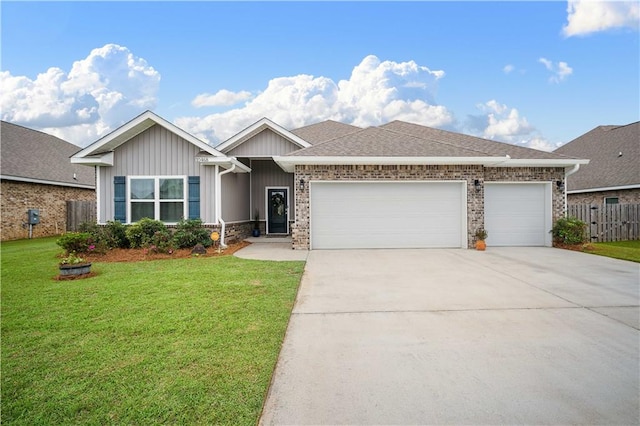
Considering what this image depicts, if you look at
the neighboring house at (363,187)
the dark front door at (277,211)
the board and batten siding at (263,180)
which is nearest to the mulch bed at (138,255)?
the neighboring house at (363,187)

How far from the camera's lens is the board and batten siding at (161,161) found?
11.6 meters

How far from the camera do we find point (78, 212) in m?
17.0

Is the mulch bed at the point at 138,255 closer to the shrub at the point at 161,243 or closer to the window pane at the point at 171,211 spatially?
the shrub at the point at 161,243

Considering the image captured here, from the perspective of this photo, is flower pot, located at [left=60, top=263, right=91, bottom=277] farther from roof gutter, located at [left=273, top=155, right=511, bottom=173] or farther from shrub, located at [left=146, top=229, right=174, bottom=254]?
roof gutter, located at [left=273, top=155, right=511, bottom=173]

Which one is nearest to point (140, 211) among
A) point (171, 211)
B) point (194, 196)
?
point (171, 211)

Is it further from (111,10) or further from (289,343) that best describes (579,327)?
(111,10)

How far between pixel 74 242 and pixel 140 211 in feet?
8.58

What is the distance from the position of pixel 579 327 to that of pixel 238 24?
13837mm

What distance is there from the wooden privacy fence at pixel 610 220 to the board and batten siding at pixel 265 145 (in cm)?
1143

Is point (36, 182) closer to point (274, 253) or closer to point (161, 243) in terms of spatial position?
point (161, 243)

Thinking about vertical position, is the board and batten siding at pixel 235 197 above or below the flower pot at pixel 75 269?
above

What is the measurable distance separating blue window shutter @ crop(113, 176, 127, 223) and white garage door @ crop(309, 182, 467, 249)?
6418 mm

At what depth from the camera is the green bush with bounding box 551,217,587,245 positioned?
37.2 feet

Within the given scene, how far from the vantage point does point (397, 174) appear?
36.7 feet
